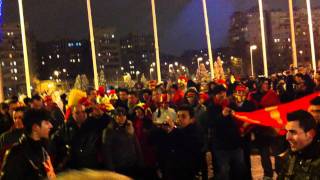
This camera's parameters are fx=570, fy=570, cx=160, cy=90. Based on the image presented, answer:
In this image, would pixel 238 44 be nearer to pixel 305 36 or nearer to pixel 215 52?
pixel 215 52

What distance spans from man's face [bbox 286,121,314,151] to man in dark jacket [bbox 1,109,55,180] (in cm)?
194

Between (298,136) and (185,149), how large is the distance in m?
4.79

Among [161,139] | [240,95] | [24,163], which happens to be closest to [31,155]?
[24,163]

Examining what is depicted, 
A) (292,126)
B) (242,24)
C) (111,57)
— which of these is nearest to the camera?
(292,126)

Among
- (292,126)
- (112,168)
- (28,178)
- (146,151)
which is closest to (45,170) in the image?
(28,178)

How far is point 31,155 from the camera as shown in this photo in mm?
5191

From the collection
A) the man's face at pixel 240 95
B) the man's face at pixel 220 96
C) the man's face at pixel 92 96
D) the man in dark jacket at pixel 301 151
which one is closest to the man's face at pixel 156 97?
the man's face at pixel 92 96

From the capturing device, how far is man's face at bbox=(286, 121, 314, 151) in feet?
14.1

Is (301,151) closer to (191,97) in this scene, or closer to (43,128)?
(43,128)

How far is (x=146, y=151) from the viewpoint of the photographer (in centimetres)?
1014

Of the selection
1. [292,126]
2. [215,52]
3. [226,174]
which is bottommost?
[226,174]

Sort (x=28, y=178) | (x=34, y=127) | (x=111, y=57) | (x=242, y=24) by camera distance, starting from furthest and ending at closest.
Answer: (x=111, y=57)
(x=242, y=24)
(x=34, y=127)
(x=28, y=178)

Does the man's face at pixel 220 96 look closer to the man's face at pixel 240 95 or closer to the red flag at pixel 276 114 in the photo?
the red flag at pixel 276 114

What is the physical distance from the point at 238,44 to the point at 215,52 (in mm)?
4805
